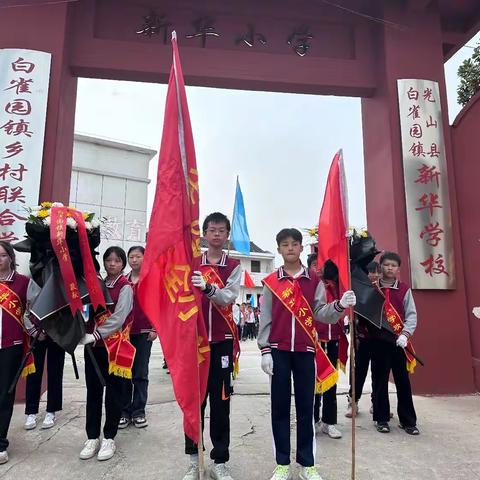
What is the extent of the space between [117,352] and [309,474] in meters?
1.51

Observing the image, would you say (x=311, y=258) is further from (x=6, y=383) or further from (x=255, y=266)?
(x=255, y=266)

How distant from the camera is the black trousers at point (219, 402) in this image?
2635 millimetres

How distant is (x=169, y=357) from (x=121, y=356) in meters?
0.97

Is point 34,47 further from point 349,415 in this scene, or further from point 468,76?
point 468,76

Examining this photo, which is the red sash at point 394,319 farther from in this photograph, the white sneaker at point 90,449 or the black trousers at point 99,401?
the white sneaker at point 90,449

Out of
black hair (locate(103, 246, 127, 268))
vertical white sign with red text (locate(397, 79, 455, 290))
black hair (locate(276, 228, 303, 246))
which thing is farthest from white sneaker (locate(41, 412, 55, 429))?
vertical white sign with red text (locate(397, 79, 455, 290))

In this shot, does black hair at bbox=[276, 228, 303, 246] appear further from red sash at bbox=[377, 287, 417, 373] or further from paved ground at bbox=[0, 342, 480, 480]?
paved ground at bbox=[0, 342, 480, 480]

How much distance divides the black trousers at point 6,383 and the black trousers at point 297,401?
1.82 metres

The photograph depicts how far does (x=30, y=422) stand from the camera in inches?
143

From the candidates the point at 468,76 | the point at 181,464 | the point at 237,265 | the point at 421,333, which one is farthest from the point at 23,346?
the point at 468,76

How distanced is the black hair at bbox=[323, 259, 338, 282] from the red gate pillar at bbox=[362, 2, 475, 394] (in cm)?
173

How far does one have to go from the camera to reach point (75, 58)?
5422mm

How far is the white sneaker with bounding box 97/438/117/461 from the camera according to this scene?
2.95m

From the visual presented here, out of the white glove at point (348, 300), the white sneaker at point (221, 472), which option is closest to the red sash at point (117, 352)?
the white sneaker at point (221, 472)
